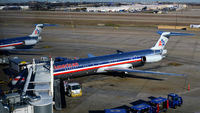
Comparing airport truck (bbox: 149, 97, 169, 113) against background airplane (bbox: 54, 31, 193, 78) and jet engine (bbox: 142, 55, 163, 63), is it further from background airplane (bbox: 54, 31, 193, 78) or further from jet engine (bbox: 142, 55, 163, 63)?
jet engine (bbox: 142, 55, 163, 63)

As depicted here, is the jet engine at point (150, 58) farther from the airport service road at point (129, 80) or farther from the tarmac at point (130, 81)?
the airport service road at point (129, 80)

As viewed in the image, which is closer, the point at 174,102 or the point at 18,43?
the point at 174,102

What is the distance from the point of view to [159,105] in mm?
22969

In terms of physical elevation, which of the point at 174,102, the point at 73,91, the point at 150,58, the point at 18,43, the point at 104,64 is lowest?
the point at 174,102

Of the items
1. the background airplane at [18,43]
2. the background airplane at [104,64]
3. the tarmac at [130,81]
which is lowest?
the tarmac at [130,81]

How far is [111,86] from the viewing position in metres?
29.7

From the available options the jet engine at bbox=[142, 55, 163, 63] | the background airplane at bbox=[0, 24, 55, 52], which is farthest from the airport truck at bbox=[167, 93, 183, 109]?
the background airplane at bbox=[0, 24, 55, 52]

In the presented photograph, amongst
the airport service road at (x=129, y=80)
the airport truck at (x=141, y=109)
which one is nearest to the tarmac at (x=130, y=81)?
the airport service road at (x=129, y=80)

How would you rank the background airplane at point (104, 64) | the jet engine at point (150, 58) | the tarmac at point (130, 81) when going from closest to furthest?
the tarmac at point (130, 81), the background airplane at point (104, 64), the jet engine at point (150, 58)

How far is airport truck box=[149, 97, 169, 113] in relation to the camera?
21.8 metres

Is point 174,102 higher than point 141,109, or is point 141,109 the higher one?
point 141,109

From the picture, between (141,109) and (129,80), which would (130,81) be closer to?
(129,80)

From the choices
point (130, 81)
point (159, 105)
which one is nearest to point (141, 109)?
point (159, 105)

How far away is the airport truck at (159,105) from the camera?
21.8 metres
